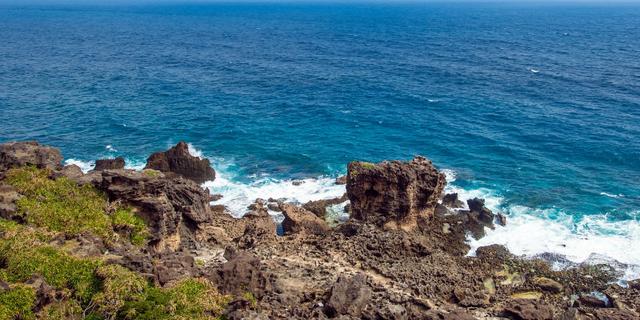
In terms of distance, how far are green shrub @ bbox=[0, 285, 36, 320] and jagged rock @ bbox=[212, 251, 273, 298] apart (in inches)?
468

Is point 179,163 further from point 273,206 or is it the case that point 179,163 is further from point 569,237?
point 569,237

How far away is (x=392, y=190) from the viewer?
59.9m

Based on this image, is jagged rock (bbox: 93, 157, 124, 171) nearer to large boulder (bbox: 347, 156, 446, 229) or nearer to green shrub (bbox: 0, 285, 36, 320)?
large boulder (bbox: 347, 156, 446, 229)

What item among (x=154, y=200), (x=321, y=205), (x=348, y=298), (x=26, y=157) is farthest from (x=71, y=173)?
(x=348, y=298)

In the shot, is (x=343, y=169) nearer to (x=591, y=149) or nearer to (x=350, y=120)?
(x=350, y=120)

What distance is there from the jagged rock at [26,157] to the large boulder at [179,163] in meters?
20.2

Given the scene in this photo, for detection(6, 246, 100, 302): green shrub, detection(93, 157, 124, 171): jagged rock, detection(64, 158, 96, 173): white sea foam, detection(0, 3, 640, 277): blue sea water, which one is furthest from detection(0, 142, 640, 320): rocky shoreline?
detection(64, 158, 96, 173): white sea foam

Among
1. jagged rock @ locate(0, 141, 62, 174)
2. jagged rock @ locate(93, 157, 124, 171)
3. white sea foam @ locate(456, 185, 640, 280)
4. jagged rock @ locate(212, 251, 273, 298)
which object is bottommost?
white sea foam @ locate(456, 185, 640, 280)

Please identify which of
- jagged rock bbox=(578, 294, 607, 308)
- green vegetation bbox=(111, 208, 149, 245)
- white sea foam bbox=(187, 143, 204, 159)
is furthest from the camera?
white sea foam bbox=(187, 143, 204, 159)

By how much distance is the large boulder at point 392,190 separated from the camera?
195ft

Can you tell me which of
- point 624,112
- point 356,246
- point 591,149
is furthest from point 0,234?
point 624,112

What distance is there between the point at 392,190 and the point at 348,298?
889 inches

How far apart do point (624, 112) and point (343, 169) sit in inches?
2355

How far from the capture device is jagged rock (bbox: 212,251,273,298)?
38.8m
